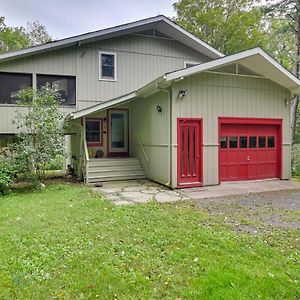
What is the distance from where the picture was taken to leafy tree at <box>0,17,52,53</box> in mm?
24031

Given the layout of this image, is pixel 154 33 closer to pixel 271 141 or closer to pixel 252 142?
pixel 252 142

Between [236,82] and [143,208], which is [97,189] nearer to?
[143,208]

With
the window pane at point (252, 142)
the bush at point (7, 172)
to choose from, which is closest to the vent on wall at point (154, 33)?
the window pane at point (252, 142)

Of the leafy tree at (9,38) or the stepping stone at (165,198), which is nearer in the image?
the stepping stone at (165,198)

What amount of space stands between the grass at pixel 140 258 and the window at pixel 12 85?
22.6 ft

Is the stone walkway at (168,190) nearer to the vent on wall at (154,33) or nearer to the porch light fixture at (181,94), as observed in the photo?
the porch light fixture at (181,94)

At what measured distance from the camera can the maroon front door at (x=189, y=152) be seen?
31.1ft

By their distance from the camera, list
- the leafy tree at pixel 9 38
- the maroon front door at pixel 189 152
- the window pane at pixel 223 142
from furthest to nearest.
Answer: the leafy tree at pixel 9 38, the window pane at pixel 223 142, the maroon front door at pixel 189 152

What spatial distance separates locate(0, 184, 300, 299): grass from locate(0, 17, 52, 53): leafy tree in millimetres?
22416

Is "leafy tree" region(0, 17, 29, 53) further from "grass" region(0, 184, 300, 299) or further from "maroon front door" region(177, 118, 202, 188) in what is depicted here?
"grass" region(0, 184, 300, 299)

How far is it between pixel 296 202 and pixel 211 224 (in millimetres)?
3382

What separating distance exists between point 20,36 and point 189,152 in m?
22.4

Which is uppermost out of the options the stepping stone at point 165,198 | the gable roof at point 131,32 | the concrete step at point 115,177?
the gable roof at point 131,32

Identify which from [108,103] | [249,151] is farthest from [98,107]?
[249,151]
